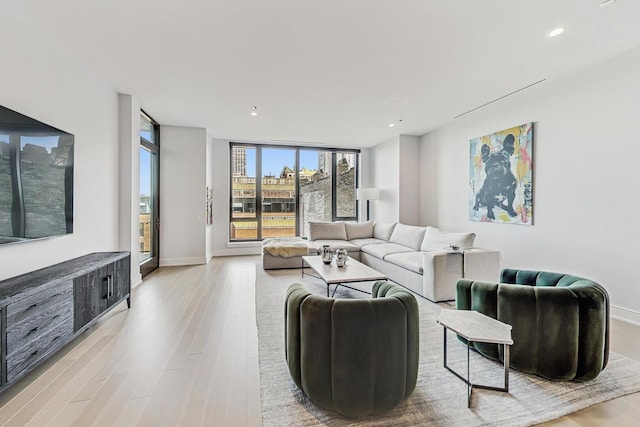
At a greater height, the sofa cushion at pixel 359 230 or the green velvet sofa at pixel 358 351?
the sofa cushion at pixel 359 230

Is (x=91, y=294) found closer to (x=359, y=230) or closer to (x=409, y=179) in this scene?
(x=359, y=230)

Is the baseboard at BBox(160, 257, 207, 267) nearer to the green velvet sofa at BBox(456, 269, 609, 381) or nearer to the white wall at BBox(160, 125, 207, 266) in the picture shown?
the white wall at BBox(160, 125, 207, 266)

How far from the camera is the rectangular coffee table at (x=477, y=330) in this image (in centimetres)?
169

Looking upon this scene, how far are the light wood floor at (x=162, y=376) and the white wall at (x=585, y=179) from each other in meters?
0.68

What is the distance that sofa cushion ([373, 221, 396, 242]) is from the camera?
6.10m

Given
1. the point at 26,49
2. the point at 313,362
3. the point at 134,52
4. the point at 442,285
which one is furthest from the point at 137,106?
the point at 442,285

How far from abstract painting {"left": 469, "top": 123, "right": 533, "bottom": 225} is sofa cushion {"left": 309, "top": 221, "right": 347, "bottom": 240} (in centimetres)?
265

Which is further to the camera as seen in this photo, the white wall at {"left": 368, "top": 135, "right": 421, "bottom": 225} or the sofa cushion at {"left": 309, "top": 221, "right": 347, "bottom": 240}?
the white wall at {"left": 368, "top": 135, "right": 421, "bottom": 225}

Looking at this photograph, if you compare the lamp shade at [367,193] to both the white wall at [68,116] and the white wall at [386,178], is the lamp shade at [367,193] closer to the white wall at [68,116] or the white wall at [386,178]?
the white wall at [386,178]

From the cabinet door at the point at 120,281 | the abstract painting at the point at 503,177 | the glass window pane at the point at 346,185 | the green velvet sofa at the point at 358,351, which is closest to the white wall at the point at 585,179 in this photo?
the abstract painting at the point at 503,177

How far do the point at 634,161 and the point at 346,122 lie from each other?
13.0 feet

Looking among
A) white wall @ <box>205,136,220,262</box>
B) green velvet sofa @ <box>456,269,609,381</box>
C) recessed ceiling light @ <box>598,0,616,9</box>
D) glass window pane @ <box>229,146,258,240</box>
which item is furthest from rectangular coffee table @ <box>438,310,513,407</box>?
glass window pane @ <box>229,146,258,240</box>

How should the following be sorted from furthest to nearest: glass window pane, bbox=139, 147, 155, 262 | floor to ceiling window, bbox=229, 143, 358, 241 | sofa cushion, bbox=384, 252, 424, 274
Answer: floor to ceiling window, bbox=229, 143, 358, 241, glass window pane, bbox=139, 147, 155, 262, sofa cushion, bbox=384, 252, 424, 274

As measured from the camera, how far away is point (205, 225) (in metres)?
5.97
